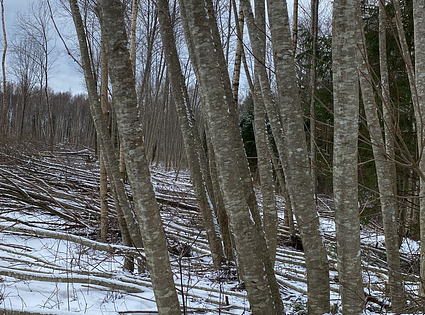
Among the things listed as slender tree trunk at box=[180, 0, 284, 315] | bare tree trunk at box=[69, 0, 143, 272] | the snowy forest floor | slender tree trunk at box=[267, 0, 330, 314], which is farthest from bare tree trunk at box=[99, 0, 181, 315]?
bare tree trunk at box=[69, 0, 143, 272]

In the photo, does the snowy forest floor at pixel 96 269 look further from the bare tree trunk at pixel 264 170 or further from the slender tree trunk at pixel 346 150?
the bare tree trunk at pixel 264 170

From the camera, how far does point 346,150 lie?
246 centimetres

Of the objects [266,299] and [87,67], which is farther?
[87,67]

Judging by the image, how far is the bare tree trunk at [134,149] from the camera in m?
2.20

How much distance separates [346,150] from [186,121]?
8.57 ft

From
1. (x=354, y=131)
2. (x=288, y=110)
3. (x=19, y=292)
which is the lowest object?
(x=19, y=292)

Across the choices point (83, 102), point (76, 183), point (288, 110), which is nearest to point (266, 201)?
point (288, 110)

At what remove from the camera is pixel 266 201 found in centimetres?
422

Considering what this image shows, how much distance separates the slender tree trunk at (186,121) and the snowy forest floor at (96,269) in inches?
8.5

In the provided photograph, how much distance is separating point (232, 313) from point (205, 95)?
200cm

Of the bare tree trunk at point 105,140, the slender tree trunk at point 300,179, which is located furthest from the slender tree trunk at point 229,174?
the bare tree trunk at point 105,140

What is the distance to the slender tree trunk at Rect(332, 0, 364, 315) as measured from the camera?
93.9 inches

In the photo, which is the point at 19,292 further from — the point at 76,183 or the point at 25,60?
the point at 25,60

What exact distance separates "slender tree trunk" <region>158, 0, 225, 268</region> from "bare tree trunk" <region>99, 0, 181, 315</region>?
2.35 m
